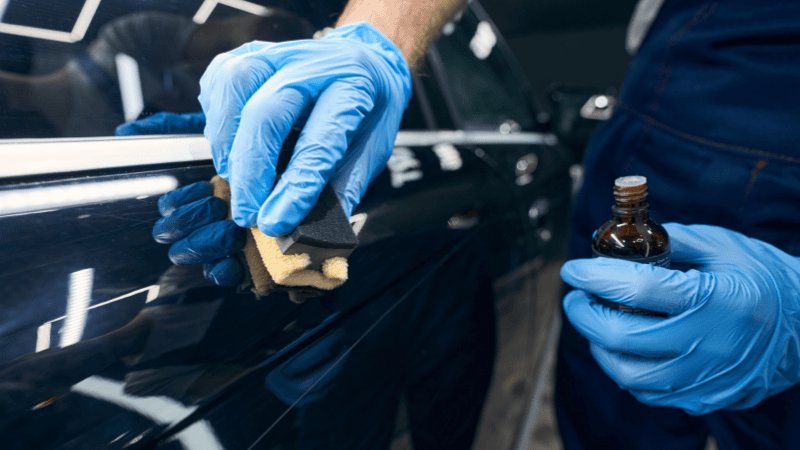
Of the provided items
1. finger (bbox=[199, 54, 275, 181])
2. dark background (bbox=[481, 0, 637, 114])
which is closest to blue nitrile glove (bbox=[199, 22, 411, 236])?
finger (bbox=[199, 54, 275, 181])

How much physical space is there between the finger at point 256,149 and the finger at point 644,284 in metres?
0.68

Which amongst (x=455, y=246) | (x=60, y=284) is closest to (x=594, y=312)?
(x=455, y=246)

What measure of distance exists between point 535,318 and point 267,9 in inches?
54.9

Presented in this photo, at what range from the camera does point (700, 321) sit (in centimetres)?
93

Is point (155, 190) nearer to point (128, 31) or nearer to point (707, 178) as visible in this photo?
point (128, 31)

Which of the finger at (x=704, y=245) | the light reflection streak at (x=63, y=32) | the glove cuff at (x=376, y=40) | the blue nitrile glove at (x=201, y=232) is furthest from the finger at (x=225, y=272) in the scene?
the finger at (x=704, y=245)

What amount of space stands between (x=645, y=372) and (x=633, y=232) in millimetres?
382

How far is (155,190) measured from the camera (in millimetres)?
655

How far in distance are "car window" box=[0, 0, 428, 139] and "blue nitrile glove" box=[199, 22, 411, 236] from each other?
0.05m

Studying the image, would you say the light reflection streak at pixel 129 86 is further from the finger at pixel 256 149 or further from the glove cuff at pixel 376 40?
the glove cuff at pixel 376 40

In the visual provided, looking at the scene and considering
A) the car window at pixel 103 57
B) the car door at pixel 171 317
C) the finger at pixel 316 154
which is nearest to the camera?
the car door at pixel 171 317

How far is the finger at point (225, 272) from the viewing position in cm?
64

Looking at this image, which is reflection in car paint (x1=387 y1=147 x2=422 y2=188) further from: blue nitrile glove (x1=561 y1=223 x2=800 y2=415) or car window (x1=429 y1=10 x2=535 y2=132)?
car window (x1=429 y1=10 x2=535 y2=132)

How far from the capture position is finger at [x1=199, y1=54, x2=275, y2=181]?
73cm
